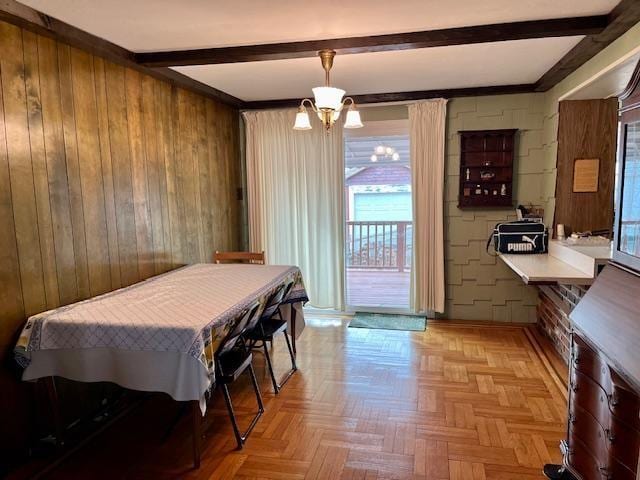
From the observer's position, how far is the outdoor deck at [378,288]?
16.8ft

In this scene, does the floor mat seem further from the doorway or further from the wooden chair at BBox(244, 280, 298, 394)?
the wooden chair at BBox(244, 280, 298, 394)

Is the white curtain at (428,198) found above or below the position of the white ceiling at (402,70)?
below

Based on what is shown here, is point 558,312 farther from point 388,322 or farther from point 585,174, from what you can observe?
point 388,322

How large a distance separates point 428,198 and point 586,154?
1389 millimetres

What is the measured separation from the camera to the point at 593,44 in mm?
2727

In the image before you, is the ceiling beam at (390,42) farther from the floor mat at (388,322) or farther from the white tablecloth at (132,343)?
the floor mat at (388,322)

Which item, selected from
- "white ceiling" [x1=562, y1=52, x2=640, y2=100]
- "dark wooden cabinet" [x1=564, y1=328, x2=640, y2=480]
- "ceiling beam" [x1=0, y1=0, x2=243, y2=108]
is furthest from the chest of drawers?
"ceiling beam" [x1=0, y1=0, x2=243, y2=108]

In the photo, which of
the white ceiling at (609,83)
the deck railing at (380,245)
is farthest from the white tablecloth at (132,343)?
the deck railing at (380,245)

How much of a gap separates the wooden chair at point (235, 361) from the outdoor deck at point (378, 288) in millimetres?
2432

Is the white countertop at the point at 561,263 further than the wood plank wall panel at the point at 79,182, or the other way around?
the white countertop at the point at 561,263

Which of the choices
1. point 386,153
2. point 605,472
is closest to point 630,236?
point 605,472

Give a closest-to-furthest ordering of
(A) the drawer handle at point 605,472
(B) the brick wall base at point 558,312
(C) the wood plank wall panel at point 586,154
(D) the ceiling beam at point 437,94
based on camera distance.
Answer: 1. (A) the drawer handle at point 605,472
2. (B) the brick wall base at point 558,312
3. (C) the wood plank wall panel at point 586,154
4. (D) the ceiling beam at point 437,94

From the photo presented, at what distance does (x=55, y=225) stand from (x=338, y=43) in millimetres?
1962

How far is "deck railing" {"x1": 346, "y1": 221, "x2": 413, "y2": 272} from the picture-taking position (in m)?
6.05
